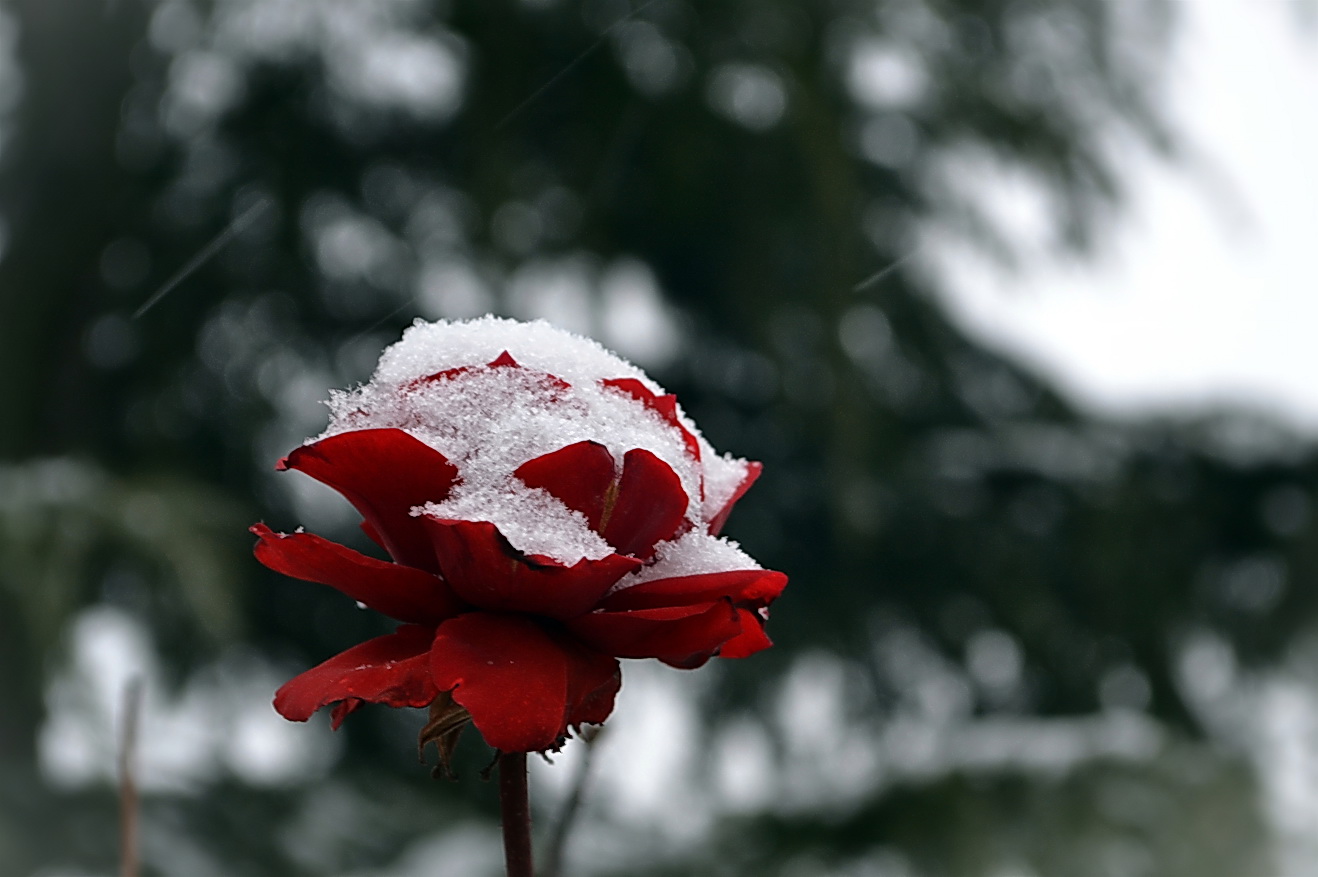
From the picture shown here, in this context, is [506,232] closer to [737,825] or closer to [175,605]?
[175,605]

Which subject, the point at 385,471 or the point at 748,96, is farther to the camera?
the point at 748,96

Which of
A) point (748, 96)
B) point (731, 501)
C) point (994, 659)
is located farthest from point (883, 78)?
point (731, 501)

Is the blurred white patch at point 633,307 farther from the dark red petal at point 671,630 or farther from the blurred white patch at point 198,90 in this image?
the dark red petal at point 671,630

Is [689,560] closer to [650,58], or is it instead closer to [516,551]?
[516,551]

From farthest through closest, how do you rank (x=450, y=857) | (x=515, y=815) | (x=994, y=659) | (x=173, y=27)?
1. (x=994, y=659)
2. (x=173, y=27)
3. (x=450, y=857)
4. (x=515, y=815)

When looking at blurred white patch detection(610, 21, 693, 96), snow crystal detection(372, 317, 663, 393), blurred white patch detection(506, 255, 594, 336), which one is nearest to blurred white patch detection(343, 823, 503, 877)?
blurred white patch detection(506, 255, 594, 336)

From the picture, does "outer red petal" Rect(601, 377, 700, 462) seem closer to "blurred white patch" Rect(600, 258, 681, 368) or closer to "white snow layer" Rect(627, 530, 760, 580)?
"white snow layer" Rect(627, 530, 760, 580)
